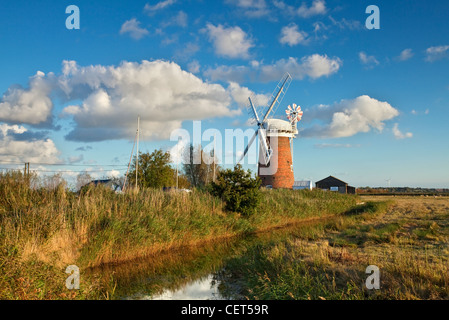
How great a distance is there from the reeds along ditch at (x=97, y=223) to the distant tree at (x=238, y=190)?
0.57 meters

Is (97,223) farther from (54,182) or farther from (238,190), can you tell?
(238,190)

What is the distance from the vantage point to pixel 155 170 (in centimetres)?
4178

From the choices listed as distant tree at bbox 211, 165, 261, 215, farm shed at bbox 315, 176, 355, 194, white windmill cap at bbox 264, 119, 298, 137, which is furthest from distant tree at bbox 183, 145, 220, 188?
distant tree at bbox 211, 165, 261, 215

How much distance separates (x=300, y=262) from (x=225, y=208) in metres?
10.6

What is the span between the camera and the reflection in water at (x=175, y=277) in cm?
773

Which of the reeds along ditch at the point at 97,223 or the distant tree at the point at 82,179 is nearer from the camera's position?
the reeds along ditch at the point at 97,223

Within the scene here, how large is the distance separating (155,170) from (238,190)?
2519 centimetres

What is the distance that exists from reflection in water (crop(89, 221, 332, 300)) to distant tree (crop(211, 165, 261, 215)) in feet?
18.4

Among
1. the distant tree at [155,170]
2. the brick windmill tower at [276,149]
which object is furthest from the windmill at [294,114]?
the distant tree at [155,170]

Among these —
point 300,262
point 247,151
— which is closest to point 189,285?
point 300,262

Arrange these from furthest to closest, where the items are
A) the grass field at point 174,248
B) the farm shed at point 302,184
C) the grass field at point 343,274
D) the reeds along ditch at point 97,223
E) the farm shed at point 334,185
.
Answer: the farm shed at point 334,185
the farm shed at point 302,184
the reeds along ditch at point 97,223
the grass field at point 174,248
the grass field at point 343,274

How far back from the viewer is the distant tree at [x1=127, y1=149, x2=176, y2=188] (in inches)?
1627

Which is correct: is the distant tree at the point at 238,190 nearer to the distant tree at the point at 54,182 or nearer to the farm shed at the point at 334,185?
the distant tree at the point at 54,182
